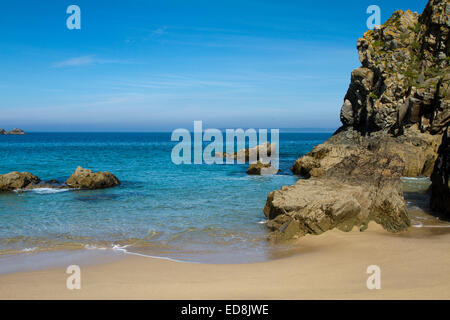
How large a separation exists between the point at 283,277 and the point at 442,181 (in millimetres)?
9039

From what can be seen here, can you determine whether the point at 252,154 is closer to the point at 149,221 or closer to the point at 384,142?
the point at 384,142

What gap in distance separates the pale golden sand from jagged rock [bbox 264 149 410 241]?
1.10 m

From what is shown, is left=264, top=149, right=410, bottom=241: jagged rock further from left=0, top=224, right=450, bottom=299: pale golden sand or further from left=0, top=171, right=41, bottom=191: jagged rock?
left=0, top=171, right=41, bottom=191: jagged rock

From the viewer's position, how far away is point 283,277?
777 centimetres

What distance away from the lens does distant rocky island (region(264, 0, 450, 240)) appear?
11.7m

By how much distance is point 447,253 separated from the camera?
8.85 m

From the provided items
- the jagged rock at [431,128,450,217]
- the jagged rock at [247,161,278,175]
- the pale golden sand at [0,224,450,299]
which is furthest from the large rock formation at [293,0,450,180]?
the pale golden sand at [0,224,450,299]

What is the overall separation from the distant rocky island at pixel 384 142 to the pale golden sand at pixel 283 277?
142 centimetres

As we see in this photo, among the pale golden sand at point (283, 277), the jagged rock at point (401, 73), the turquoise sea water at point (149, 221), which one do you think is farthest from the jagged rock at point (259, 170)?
the pale golden sand at point (283, 277)

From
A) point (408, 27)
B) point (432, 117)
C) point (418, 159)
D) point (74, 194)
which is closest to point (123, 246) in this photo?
point (74, 194)

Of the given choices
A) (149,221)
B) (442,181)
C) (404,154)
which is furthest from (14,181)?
(404,154)

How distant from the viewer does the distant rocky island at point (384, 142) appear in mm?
11719

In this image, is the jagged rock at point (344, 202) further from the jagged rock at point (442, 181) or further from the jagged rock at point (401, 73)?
the jagged rock at point (401, 73)
